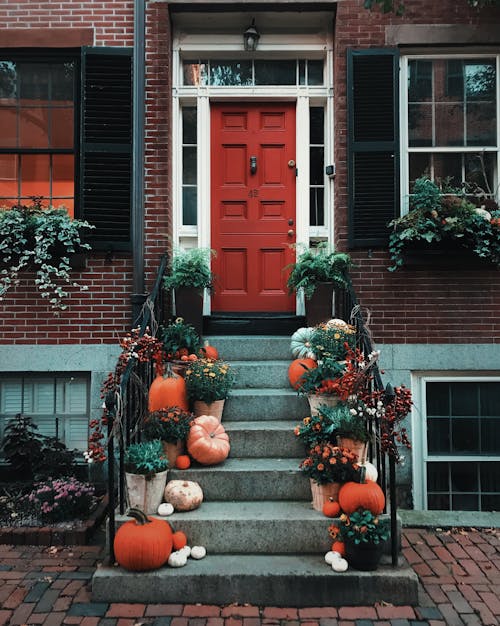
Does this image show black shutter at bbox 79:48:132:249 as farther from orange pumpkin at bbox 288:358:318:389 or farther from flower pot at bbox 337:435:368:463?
flower pot at bbox 337:435:368:463

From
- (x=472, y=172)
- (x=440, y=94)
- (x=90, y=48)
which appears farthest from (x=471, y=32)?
(x=90, y=48)

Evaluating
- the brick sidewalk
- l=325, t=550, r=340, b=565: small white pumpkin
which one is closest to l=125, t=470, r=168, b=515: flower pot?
the brick sidewalk

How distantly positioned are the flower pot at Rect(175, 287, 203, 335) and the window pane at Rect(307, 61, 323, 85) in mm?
2709

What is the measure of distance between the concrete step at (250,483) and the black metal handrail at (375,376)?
579 millimetres

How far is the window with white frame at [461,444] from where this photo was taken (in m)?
5.66

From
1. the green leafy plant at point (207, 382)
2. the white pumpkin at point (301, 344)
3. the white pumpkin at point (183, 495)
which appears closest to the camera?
the white pumpkin at point (183, 495)

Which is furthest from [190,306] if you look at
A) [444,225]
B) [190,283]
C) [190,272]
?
[444,225]

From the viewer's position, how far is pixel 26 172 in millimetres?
5941

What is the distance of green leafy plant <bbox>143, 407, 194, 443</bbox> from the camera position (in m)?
4.22

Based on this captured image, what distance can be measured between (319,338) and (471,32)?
353 centimetres

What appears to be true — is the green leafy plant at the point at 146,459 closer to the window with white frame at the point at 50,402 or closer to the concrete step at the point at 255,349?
the concrete step at the point at 255,349

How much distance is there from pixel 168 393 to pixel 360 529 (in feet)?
6.09

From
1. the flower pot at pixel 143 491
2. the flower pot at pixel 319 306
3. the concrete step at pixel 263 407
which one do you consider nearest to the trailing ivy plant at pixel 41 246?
the concrete step at pixel 263 407

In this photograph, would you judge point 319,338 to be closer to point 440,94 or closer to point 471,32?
point 440,94
